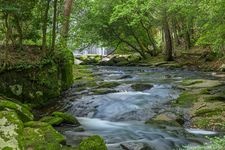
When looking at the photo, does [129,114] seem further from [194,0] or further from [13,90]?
[194,0]

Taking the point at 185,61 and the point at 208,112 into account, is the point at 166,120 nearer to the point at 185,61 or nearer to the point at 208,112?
the point at 208,112

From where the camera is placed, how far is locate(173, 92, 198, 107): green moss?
1110 cm

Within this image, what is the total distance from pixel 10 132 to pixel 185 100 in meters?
6.71

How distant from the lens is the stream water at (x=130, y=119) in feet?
25.8

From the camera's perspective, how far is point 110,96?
12344 millimetres

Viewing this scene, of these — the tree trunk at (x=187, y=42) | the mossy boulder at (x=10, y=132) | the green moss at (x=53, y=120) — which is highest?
the tree trunk at (x=187, y=42)

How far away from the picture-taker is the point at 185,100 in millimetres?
11469

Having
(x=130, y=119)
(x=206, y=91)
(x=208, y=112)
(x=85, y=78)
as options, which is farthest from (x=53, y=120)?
(x=85, y=78)

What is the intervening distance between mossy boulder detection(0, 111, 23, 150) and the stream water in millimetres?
1400

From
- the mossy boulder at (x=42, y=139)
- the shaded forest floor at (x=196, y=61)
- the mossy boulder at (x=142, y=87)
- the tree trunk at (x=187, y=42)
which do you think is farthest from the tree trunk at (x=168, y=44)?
the mossy boulder at (x=42, y=139)

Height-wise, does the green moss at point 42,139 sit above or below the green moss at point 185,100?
above

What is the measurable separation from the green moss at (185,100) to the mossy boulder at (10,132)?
19.1 ft

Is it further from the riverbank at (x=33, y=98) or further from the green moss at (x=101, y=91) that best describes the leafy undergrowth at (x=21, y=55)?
the green moss at (x=101, y=91)

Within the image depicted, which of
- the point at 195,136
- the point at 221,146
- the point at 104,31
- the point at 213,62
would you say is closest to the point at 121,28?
the point at 104,31
